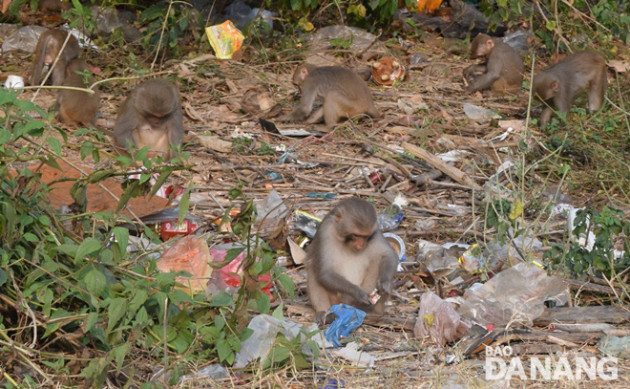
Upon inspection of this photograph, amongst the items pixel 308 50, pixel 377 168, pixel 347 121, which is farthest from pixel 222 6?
pixel 377 168

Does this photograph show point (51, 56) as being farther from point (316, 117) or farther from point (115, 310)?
point (115, 310)

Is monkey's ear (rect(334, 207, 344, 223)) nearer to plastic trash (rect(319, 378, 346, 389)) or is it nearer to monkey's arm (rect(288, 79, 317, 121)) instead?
plastic trash (rect(319, 378, 346, 389))

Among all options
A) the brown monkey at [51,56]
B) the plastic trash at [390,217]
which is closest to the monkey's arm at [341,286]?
the plastic trash at [390,217]

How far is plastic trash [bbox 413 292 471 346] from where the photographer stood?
5.68m

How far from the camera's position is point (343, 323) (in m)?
5.83

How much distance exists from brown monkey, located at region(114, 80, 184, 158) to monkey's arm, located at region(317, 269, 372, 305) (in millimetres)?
3380

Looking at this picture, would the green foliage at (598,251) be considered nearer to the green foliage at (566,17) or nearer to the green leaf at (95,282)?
the green leaf at (95,282)

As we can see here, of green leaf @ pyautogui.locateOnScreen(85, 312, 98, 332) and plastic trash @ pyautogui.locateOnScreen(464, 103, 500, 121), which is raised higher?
green leaf @ pyautogui.locateOnScreen(85, 312, 98, 332)

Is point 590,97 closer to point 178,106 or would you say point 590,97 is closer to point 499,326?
point 178,106

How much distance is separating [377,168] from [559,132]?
221 centimetres

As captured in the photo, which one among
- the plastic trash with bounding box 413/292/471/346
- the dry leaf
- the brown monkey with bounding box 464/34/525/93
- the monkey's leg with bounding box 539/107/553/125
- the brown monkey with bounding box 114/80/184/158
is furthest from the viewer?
the brown monkey with bounding box 464/34/525/93

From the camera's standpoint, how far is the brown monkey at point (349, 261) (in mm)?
6125

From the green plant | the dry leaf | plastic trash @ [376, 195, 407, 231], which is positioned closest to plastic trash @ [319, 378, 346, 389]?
the green plant

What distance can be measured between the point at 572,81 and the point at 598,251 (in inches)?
205
